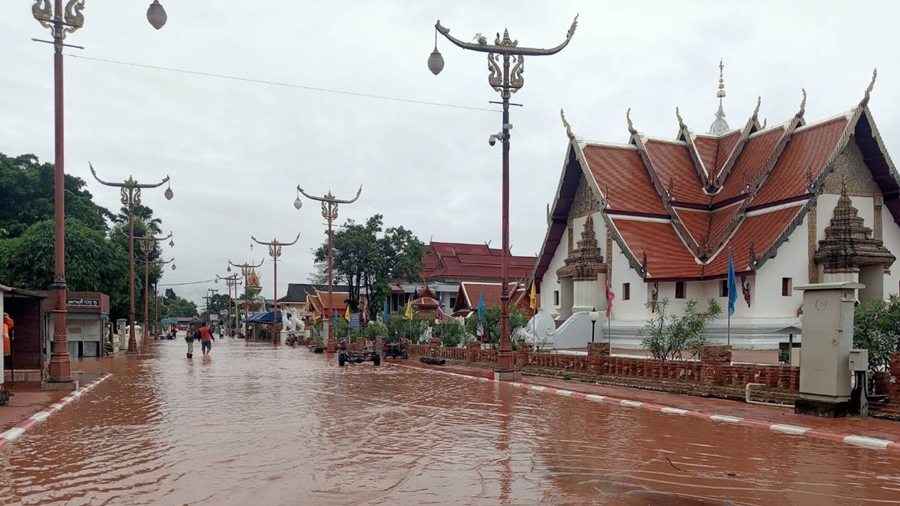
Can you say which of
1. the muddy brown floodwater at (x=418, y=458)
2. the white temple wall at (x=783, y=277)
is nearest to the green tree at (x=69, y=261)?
the muddy brown floodwater at (x=418, y=458)

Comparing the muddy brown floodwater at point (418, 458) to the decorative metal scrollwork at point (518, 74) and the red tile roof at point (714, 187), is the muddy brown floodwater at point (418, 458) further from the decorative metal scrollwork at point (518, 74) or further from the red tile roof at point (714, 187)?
the red tile roof at point (714, 187)

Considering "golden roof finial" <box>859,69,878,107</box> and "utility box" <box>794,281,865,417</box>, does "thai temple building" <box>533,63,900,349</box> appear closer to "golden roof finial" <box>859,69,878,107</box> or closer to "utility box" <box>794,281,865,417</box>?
"golden roof finial" <box>859,69,878,107</box>

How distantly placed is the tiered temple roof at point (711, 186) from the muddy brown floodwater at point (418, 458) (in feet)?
57.2

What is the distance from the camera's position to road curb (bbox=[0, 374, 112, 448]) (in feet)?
28.6

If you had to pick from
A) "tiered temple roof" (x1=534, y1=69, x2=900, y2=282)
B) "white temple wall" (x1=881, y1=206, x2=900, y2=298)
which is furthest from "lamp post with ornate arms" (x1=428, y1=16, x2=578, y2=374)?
"white temple wall" (x1=881, y1=206, x2=900, y2=298)

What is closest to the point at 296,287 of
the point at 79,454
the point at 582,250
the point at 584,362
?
the point at 582,250

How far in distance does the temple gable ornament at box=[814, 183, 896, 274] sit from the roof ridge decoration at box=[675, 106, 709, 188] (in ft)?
19.7

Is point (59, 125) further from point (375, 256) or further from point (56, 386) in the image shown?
point (375, 256)

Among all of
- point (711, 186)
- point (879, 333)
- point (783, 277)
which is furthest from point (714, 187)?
point (879, 333)

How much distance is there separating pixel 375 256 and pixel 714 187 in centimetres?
2269

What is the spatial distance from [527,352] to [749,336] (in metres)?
10.6

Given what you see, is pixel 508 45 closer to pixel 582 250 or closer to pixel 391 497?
pixel 391 497

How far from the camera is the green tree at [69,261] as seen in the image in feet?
106

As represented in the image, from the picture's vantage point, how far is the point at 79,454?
7.76 metres
